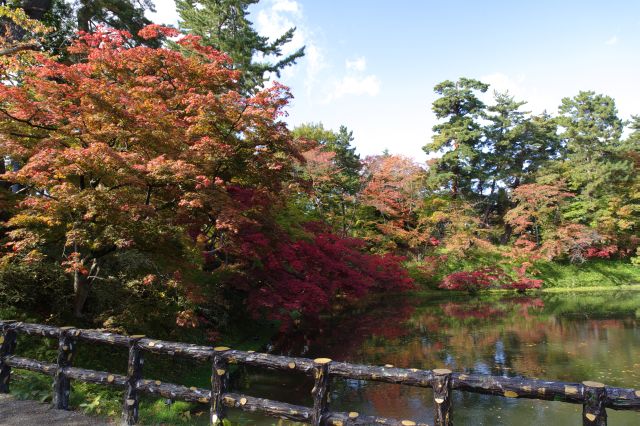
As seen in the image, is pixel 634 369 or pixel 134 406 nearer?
pixel 134 406

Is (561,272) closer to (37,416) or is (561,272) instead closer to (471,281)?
(471,281)

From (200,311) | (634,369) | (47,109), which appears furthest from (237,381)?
(634,369)

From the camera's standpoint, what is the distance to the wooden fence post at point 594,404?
9.96 ft

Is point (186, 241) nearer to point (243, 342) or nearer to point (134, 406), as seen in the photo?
point (134, 406)

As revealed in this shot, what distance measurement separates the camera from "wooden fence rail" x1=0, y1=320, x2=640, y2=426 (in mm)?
3102

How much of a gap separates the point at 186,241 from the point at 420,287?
1894 cm

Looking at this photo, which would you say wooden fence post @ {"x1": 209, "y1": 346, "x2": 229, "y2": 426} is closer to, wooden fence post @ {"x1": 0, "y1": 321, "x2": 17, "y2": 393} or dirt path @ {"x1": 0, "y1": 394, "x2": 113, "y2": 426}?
dirt path @ {"x1": 0, "y1": 394, "x2": 113, "y2": 426}

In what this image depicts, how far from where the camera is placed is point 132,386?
4230 millimetres

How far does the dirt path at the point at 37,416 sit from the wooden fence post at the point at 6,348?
0.34 metres

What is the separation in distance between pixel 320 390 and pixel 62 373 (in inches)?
115

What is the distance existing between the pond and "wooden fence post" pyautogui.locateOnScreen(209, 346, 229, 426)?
7.70 feet

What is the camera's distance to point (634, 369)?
8.90 metres

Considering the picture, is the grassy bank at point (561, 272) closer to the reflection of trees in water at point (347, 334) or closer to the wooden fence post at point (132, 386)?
the reflection of trees in water at point (347, 334)

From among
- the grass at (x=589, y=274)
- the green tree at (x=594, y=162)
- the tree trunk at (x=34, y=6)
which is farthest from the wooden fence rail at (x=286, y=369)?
the green tree at (x=594, y=162)
